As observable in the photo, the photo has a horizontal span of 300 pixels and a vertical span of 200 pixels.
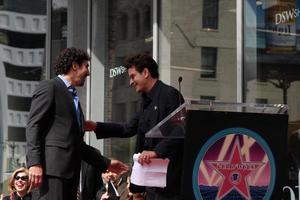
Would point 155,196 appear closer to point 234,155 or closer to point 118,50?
point 234,155

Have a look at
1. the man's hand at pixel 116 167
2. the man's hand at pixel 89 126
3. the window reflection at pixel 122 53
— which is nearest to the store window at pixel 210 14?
the window reflection at pixel 122 53

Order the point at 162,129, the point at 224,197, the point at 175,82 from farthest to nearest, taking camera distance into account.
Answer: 1. the point at 175,82
2. the point at 162,129
3. the point at 224,197

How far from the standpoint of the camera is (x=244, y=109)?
158 inches

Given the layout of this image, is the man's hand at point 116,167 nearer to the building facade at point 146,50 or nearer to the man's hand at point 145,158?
the man's hand at point 145,158

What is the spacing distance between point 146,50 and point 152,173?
19.3ft

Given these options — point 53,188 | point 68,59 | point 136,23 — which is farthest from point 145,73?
point 136,23

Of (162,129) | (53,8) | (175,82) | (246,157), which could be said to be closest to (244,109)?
(246,157)

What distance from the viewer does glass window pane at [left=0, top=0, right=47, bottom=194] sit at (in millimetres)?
12938

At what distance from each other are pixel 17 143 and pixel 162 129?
9.31m

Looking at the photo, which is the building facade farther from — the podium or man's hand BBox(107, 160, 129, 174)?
the podium

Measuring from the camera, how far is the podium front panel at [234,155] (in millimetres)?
3838

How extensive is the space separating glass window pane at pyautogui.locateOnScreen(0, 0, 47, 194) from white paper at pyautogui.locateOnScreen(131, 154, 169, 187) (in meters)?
8.69

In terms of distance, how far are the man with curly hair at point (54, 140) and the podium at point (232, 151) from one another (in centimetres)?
103

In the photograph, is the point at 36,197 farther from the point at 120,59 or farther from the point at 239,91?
the point at 120,59
